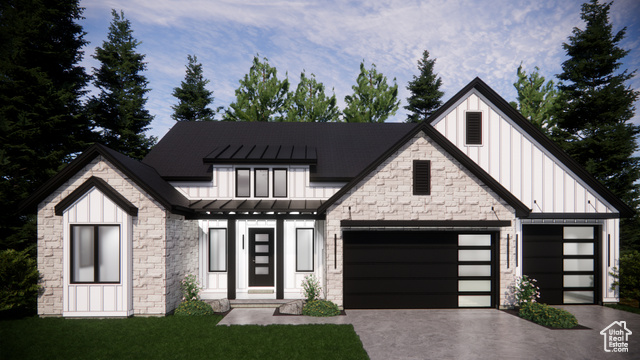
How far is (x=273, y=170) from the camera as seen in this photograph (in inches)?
566

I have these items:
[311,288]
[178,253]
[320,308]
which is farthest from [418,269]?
[178,253]

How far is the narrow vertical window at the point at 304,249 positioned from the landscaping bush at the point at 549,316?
7.43 m

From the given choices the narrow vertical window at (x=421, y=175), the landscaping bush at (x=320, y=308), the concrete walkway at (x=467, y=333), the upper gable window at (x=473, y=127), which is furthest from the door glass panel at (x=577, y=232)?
the landscaping bush at (x=320, y=308)

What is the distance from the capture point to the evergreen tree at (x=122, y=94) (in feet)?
91.1

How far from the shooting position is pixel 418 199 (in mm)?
11711

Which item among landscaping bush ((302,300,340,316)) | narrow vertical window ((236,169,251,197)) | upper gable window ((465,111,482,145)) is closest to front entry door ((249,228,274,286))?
narrow vertical window ((236,169,251,197))

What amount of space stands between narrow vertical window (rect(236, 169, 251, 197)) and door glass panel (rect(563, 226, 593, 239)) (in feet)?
41.0

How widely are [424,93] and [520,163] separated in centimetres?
2420

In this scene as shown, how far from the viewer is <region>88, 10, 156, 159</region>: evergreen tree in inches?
1094

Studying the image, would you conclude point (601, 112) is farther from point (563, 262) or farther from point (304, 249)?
point (304, 249)

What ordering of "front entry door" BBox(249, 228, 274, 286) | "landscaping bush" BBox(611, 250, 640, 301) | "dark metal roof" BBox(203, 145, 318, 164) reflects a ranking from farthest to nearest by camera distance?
"dark metal roof" BBox(203, 145, 318, 164), "front entry door" BBox(249, 228, 274, 286), "landscaping bush" BBox(611, 250, 640, 301)

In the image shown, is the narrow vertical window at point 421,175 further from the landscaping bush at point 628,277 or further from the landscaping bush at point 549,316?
the landscaping bush at point 628,277

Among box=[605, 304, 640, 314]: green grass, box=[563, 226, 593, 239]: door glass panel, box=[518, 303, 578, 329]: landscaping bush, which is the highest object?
box=[563, 226, 593, 239]: door glass panel

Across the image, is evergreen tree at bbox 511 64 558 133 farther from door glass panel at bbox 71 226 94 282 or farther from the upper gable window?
door glass panel at bbox 71 226 94 282
